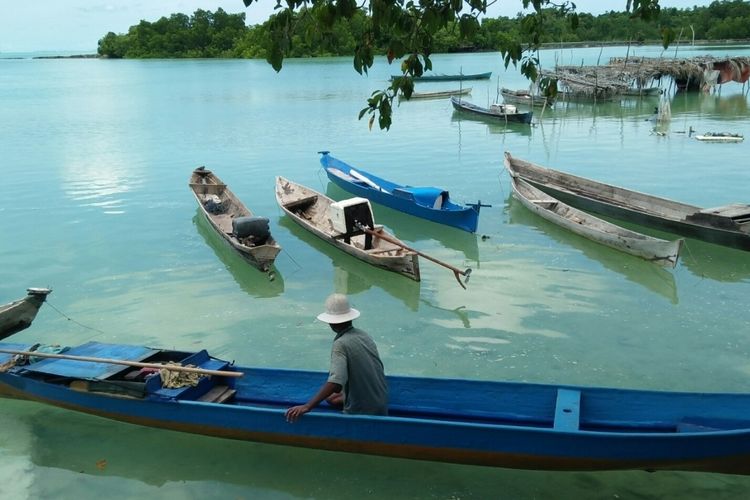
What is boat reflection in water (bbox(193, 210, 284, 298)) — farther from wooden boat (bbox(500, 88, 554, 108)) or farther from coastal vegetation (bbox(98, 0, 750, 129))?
wooden boat (bbox(500, 88, 554, 108))

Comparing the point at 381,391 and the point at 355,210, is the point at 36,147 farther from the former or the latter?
the point at 381,391

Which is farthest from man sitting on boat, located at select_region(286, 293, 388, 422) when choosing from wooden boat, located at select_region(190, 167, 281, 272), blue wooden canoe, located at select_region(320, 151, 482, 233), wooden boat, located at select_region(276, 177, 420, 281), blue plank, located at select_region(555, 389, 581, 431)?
blue wooden canoe, located at select_region(320, 151, 482, 233)

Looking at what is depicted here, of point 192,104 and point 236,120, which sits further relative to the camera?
point 192,104

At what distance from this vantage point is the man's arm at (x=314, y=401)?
551cm

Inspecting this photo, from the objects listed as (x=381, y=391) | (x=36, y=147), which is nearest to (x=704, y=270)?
(x=381, y=391)

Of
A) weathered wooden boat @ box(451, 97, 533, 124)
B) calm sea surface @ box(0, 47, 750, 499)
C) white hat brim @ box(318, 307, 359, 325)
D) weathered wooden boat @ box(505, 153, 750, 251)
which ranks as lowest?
calm sea surface @ box(0, 47, 750, 499)

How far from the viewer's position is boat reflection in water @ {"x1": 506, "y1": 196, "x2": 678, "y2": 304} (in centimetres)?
1103

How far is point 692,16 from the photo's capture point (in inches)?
3812

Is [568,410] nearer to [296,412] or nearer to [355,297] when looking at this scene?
[296,412]

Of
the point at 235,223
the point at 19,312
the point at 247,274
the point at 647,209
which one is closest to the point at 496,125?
the point at 647,209

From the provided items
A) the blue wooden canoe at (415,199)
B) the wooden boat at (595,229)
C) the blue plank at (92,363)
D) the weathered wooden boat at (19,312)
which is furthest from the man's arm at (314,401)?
the blue wooden canoe at (415,199)

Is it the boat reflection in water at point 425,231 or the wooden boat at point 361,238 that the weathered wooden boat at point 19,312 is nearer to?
the wooden boat at point 361,238

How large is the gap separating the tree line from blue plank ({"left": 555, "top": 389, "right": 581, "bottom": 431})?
3258mm

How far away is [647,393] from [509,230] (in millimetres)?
8761
